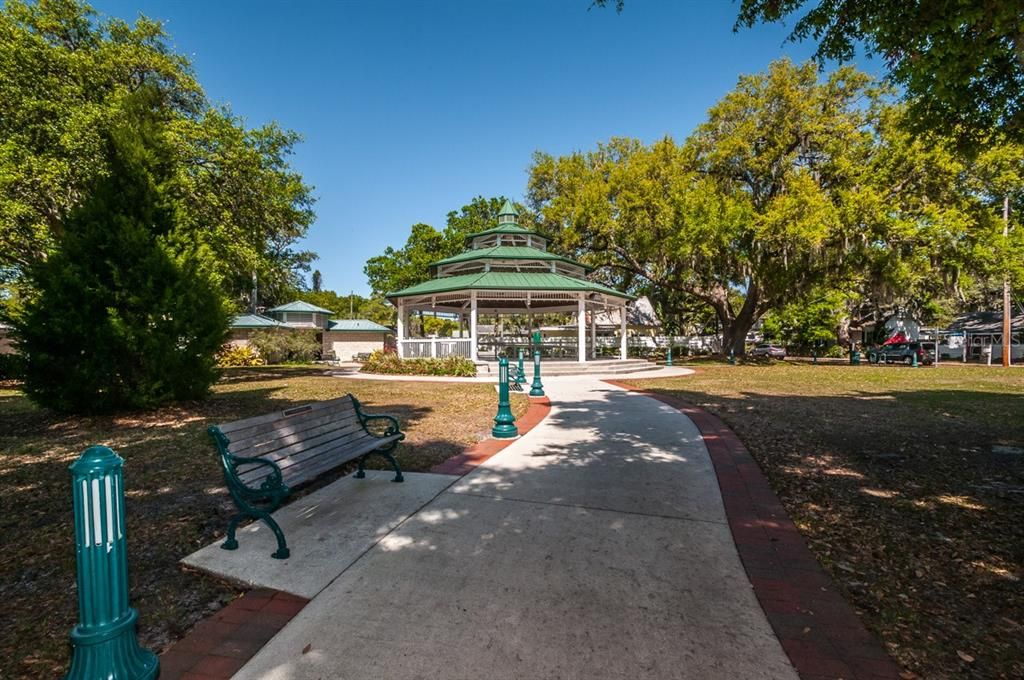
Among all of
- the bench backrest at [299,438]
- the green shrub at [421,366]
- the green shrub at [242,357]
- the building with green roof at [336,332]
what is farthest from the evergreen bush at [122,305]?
the building with green roof at [336,332]

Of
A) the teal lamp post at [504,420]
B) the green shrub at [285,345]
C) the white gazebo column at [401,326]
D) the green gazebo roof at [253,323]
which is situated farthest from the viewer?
the green gazebo roof at [253,323]

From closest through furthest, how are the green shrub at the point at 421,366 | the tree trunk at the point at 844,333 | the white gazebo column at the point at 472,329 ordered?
1. the green shrub at the point at 421,366
2. the white gazebo column at the point at 472,329
3. the tree trunk at the point at 844,333

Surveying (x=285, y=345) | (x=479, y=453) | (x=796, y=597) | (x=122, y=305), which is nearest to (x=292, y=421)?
(x=479, y=453)

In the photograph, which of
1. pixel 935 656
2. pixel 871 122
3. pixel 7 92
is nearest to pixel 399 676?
pixel 935 656

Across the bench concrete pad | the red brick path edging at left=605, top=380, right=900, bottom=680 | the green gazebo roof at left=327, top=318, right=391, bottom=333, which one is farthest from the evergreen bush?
the green gazebo roof at left=327, top=318, right=391, bottom=333

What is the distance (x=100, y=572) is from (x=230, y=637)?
935mm

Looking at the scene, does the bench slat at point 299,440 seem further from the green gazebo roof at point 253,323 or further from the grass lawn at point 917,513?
the green gazebo roof at point 253,323

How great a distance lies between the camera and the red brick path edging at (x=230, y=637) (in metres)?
2.25

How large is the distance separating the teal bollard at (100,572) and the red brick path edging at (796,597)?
3.05 m

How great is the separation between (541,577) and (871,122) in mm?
30140

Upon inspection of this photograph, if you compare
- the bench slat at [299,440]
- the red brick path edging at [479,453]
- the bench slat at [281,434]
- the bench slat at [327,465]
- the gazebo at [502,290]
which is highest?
the gazebo at [502,290]

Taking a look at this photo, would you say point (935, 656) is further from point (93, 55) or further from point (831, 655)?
point (93, 55)

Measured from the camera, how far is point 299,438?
14.2ft

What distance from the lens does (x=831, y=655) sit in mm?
2340
